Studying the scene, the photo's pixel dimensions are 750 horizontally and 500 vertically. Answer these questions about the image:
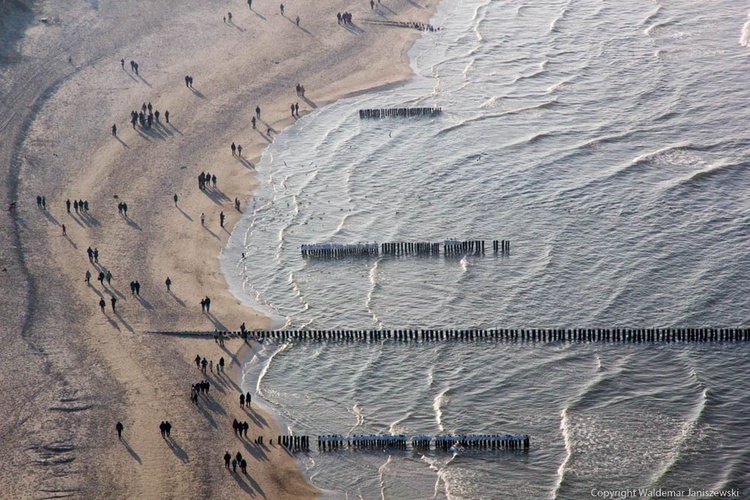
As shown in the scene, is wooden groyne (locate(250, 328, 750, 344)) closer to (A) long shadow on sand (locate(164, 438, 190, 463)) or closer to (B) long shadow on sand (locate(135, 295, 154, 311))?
(B) long shadow on sand (locate(135, 295, 154, 311))

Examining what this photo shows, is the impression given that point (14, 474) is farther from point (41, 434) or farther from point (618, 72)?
point (618, 72)

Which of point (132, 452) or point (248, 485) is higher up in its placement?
point (132, 452)

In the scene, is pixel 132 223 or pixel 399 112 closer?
pixel 132 223

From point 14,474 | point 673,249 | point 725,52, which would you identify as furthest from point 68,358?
point 725,52

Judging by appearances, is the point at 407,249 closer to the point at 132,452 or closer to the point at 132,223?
the point at 132,223

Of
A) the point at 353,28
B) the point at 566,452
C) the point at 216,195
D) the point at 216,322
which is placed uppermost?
the point at 353,28

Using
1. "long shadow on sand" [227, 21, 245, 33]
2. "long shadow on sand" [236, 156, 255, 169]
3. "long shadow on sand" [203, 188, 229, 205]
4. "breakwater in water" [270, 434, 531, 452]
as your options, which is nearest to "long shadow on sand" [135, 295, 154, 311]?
"long shadow on sand" [203, 188, 229, 205]

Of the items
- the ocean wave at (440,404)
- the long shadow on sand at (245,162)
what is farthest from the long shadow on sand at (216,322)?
the long shadow on sand at (245,162)

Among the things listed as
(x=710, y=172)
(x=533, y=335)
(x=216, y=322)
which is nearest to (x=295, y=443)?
(x=216, y=322)
